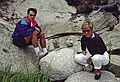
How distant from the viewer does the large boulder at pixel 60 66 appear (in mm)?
5574

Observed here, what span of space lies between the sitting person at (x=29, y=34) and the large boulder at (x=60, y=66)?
0.46m

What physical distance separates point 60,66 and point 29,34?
0.82 m

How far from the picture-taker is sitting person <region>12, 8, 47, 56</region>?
239 inches

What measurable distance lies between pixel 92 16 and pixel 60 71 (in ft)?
10.3

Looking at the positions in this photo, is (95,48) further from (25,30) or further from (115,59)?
(25,30)

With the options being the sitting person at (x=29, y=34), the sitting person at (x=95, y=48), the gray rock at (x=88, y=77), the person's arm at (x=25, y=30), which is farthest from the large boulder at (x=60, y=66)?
the person's arm at (x=25, y=30)

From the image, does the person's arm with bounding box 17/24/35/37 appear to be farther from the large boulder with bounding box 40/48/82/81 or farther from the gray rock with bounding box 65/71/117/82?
the gray rock with bounding box 65/71/117/82

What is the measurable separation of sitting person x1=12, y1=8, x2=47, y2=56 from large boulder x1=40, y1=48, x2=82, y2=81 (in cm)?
46

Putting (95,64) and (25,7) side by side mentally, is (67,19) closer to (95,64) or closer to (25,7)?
(25,7)

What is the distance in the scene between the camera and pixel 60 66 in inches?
220

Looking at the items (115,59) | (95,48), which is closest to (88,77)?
(95,48)

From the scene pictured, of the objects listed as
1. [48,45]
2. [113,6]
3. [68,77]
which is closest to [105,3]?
[113,6]

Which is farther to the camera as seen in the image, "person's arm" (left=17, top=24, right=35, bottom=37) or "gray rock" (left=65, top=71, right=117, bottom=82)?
"person's arm" (left=17, top=24, right=35, bottom=37)

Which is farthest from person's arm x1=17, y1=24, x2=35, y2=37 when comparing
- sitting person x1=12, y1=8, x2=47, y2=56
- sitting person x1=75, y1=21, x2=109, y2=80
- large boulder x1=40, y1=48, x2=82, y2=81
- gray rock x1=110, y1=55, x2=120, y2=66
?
gray rock x1=110, y1=55, x2=120, y2=66
